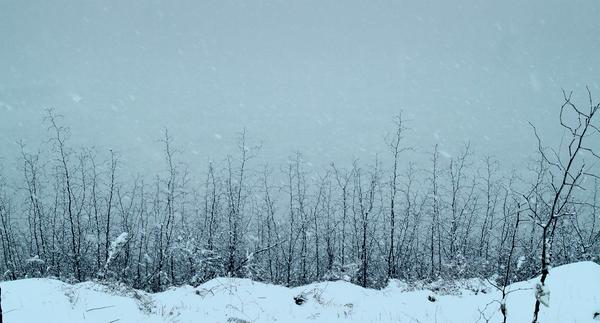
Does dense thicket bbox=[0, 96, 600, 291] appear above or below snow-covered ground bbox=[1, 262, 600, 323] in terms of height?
above

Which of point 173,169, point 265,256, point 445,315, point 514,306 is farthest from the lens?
point 265,256

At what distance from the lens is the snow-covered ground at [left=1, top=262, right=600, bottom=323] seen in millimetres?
7742

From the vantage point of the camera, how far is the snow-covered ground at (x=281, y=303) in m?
7.74

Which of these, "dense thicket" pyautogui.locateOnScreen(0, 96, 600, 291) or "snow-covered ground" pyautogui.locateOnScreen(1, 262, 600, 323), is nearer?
"snow-covered ground" pyautogui.locateOnScreen(1, 262, 600, 323)

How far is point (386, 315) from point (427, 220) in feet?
52.3

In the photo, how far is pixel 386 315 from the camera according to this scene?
9.82 metres

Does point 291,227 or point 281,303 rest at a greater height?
point 291,227

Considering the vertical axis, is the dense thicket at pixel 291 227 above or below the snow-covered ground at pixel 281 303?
above

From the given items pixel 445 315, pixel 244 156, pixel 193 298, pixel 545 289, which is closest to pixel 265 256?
pixel 244 156

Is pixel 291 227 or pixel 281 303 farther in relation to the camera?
pixel 291 227

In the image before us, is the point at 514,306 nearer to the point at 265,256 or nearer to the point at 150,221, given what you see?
the point at 265,256

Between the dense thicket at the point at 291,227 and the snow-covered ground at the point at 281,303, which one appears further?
the dense thicket at the point at 291,227

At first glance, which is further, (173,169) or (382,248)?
(382,248)

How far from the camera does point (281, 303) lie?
10469mm
